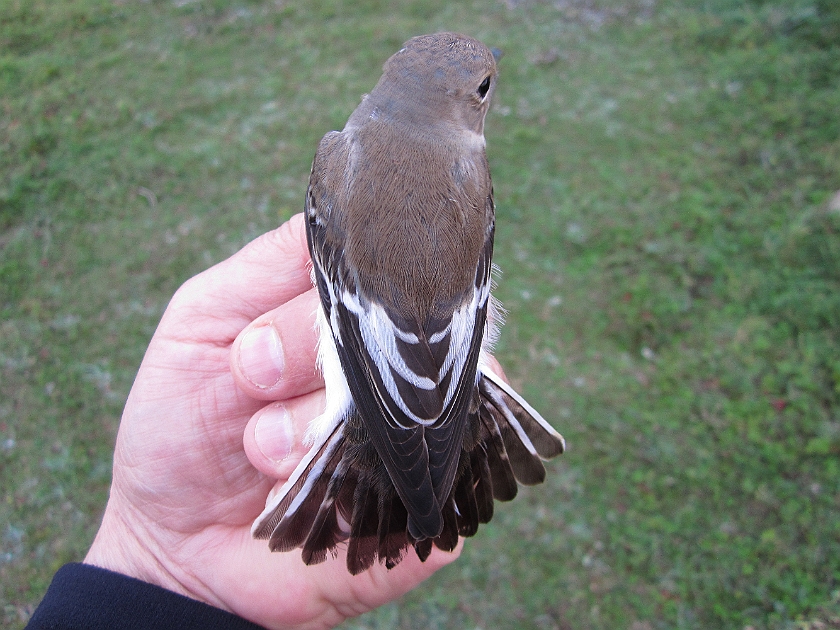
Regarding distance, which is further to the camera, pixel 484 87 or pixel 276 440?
pixel 484 87

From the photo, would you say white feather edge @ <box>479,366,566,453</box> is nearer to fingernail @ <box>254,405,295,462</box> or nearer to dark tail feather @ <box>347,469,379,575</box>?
dark tail feather @ <box>347,469,379,575</box>

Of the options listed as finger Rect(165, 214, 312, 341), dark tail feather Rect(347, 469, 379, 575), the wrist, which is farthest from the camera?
finger Rect(165, 214, 312, 341)

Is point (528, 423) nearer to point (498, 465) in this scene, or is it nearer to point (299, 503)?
point (498, 465)

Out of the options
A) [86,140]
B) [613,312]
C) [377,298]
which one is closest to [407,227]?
[377,298]

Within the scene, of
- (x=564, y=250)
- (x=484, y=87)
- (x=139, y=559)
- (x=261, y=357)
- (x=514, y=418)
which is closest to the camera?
(x=261, y=357)

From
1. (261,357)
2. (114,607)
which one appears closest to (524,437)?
(261,357)

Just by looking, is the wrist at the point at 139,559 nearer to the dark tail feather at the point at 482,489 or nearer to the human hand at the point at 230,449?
the human hand at the point at 230,449

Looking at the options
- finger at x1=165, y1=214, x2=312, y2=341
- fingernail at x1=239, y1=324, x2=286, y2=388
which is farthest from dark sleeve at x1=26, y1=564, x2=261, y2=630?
finger at x1=165, y1=214, x2=312, y2=341

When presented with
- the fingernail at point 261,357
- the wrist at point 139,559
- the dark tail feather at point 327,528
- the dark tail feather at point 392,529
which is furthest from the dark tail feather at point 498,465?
the wrist at point 139,559
